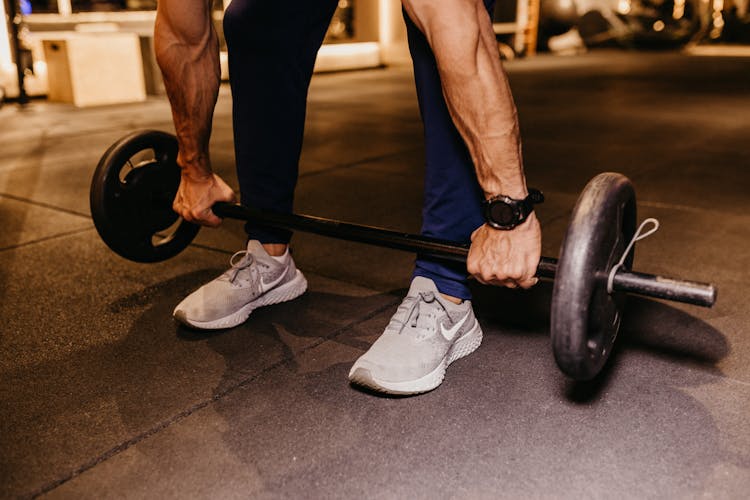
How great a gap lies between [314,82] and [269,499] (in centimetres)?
616

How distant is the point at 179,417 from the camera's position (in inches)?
40.7

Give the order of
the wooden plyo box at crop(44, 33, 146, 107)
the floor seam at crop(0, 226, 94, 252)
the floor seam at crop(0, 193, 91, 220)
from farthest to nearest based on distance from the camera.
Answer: the wooden plyo box at crop(44, 33, 146, 107) < the floor seam at crop(0, 193, 91, 220) < the floor seam at crop(0, 226, 94, 252)

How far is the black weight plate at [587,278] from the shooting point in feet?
2.77

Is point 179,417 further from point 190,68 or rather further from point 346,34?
point 346,34

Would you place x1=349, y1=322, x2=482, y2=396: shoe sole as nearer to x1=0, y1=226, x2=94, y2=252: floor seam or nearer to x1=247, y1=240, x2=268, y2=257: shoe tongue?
x1=247, y1=240, x2=268, y2=257: shoe tongue

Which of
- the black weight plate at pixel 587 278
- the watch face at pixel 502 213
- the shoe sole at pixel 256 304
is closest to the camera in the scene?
the black weight plate at pixel 587 278

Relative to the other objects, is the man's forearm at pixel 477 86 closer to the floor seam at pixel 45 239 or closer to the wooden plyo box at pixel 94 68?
the floor seam at pixel 45 239

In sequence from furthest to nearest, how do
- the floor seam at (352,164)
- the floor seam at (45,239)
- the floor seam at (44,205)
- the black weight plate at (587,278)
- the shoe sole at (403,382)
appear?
the floor seam at (352,164), the floor seam at (44,205), the floor seam at (45,239), the shoe sole at (403,382), the black weight plate at (587,278)

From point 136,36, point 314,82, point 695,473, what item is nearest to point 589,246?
point 695,473

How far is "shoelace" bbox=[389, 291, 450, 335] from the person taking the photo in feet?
3.84

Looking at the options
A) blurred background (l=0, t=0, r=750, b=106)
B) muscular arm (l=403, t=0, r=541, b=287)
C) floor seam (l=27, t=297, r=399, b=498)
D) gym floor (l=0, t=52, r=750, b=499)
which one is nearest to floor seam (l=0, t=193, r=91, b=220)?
gym floor (l=0, t=52, r=750, b=499)

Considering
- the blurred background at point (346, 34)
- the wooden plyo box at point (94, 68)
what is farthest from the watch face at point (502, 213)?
the wooden plyo box at point (94, 68)

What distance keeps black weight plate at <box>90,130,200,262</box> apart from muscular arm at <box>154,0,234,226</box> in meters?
0.14

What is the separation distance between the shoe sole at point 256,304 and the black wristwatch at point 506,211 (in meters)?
0.60
